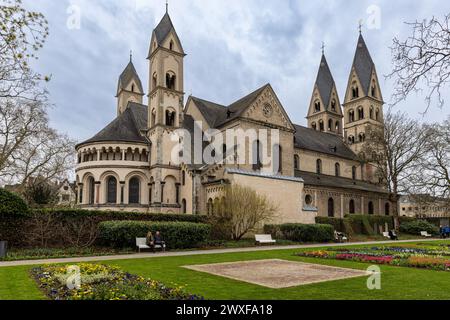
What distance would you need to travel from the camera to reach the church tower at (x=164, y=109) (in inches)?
1551

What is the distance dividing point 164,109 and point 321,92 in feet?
125

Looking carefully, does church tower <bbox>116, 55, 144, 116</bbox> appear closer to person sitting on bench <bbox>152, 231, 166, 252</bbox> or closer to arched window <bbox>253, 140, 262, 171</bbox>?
arched window <bbox>253, 140, 262, 171</bbox>

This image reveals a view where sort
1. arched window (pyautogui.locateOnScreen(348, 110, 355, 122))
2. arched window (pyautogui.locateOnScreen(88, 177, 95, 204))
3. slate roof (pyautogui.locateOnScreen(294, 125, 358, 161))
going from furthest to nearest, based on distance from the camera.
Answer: arched window (pyautogui.locateOnScreen(348, 110, 355, 122))
slate roof (pyautogui.locateOnScreen(294, 125, 358, 161))
arched window (pyautogui.locateOnScreen(88, 177, 95, 204))

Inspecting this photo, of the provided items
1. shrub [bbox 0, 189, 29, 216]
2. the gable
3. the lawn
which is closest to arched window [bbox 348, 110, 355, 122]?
the gable

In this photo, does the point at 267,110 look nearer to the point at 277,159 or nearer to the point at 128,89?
the point at 277,159

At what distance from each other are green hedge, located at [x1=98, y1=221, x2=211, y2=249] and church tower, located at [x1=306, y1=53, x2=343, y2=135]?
165ft

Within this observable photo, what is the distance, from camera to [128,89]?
58.2 meters

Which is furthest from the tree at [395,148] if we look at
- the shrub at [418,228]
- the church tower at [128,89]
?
the church tower at [128,89]

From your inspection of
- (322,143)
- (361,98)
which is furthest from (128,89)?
(361,98)

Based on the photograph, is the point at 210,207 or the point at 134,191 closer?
the point at 210,207

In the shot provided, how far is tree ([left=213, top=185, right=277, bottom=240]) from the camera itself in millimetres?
27234
